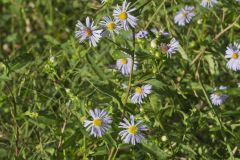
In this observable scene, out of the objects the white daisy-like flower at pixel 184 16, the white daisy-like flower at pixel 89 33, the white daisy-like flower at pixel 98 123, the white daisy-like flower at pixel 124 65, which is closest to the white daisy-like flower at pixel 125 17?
the white daisy-like flower at pixel 89 33

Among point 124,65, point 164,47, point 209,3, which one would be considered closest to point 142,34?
point 164,47

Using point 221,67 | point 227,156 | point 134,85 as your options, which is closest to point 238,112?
point 227,156

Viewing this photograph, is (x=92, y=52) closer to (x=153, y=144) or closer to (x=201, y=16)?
(x=201, y=16)

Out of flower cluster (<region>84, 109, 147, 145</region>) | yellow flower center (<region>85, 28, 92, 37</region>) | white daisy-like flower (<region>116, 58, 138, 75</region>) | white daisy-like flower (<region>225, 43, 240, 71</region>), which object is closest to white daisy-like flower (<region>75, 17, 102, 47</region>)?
yellow flower center (<region>85, 28, 92, 37</region>)

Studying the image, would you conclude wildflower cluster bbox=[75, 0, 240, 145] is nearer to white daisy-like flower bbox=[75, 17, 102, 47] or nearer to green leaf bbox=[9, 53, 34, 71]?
white daisy-like flower bbox=[75, 17, 102, 47]

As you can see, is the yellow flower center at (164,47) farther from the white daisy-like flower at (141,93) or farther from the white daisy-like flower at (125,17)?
the white daisy-like flower at (125,17)

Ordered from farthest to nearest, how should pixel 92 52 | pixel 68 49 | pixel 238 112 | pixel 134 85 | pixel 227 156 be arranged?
pixel 92 52
pixel 68 49
pixel 227 156
pixel 238 112
pixel 134 85
